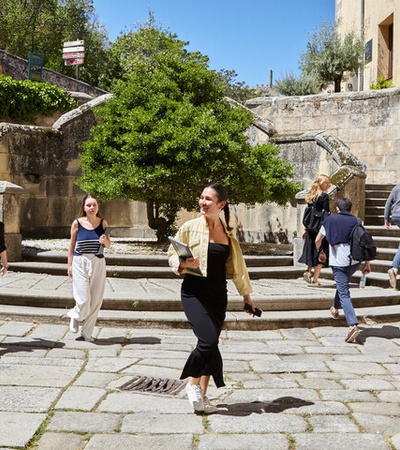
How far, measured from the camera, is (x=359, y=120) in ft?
56.9

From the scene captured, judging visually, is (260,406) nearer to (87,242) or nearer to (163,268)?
(87,242)

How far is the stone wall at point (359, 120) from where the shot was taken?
16844 millimetres

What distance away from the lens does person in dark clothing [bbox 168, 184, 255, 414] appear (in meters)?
4.44

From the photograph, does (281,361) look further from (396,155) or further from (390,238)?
(396,155)

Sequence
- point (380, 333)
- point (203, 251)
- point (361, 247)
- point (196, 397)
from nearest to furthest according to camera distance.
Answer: point (196, 397) → point (203, 251) → point (361, 247) → point (380, 333)

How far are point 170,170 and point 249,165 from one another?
1459mm

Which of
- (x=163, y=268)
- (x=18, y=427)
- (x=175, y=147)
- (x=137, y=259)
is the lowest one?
(x=18, y=427)

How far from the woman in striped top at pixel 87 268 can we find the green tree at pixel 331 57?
1428 centimetres

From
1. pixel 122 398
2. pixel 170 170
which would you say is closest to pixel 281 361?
pixel 122 398

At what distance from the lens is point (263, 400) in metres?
4.79

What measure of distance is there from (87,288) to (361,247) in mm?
3058


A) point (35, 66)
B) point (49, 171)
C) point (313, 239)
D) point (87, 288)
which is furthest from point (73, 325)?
point (35, 66)

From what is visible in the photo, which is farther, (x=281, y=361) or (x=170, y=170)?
(x=170, y=170)

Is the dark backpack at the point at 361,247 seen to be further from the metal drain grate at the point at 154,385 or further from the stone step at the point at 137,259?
the stone step at the point at 137,259
